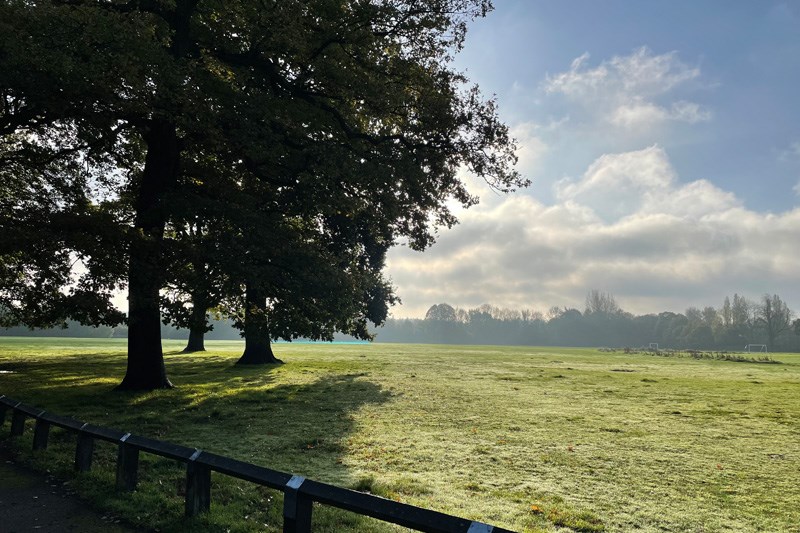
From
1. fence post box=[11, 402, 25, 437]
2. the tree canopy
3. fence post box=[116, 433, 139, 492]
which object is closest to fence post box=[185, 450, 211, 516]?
fence post box=[116, 433, 139, 492]

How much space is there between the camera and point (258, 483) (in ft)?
18.9

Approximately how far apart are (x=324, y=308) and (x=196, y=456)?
12268 millimetres

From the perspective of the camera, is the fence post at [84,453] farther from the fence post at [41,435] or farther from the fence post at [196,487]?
the fence post at [196,487]

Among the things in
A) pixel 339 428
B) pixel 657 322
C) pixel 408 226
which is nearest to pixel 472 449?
pixel 339 428

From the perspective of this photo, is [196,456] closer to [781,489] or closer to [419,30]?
[781,489]

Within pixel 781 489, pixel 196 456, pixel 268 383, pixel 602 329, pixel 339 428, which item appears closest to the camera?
pixel 196 456

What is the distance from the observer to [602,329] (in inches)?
7613

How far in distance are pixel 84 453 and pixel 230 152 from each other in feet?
42.4

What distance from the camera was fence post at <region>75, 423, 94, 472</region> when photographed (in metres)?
8.66

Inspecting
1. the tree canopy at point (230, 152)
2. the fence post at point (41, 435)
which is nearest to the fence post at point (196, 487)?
the fence post at point (41, 435)

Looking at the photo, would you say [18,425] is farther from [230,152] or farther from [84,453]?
[230,152]

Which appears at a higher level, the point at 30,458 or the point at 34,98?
the point at 34,98

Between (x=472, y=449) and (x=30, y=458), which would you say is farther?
(x=472, y=449)

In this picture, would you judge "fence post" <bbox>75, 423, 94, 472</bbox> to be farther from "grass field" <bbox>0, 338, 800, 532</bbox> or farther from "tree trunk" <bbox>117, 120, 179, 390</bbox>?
"tree trunk" <bbox>117, 120, 179, 390</bbox>
